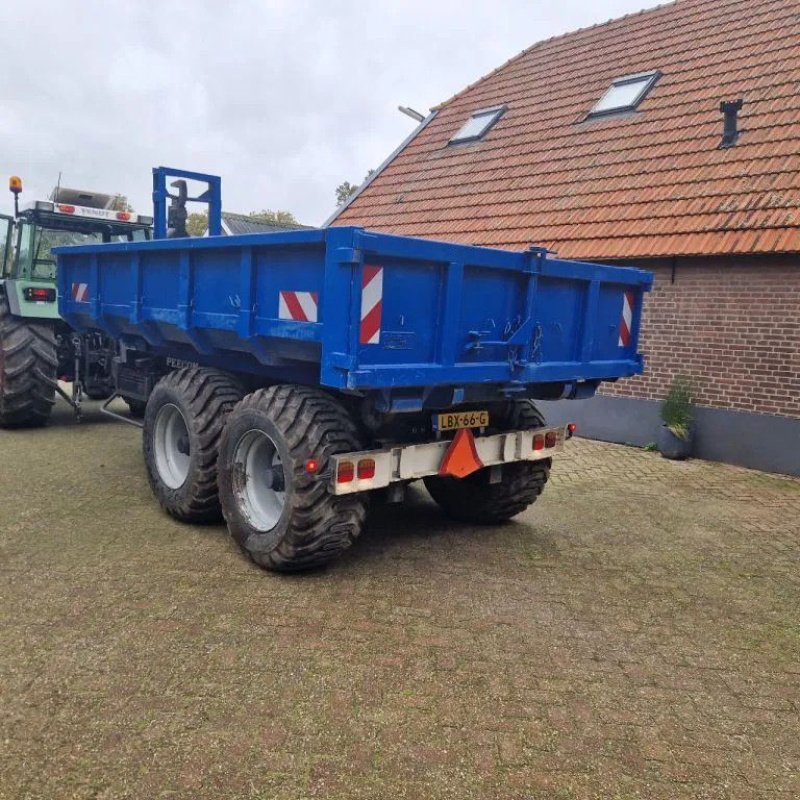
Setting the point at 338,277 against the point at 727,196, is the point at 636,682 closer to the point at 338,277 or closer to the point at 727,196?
the point at 338,277

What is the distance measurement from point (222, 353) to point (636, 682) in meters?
3.38

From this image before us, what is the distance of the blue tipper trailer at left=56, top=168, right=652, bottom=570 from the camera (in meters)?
3.65

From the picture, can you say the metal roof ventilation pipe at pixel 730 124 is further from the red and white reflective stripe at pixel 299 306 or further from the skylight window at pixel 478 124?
the red and white reflective stripe at pixel 299 306

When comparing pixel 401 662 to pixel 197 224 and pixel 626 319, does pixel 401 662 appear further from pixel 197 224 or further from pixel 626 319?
pixel 197 224

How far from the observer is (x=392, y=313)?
3.63m

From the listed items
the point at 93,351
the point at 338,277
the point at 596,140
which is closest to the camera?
the point at 338,277

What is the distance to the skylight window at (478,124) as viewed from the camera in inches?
479

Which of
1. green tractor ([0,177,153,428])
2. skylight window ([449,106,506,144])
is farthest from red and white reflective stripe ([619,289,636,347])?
skylight window ([449,106,506,144])

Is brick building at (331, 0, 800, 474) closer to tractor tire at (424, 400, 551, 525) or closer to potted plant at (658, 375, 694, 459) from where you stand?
potted plant at (658, 375, 694, 459)

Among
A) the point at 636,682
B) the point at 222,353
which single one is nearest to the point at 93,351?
the point at 222,353

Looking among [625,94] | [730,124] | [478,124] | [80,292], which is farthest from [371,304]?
[478,124]

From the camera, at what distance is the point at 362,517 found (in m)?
4.09

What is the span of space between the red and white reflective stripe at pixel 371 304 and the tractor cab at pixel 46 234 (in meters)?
5.72

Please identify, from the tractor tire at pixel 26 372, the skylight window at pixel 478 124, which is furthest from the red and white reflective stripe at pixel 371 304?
the skylight window at pixel 478 124
